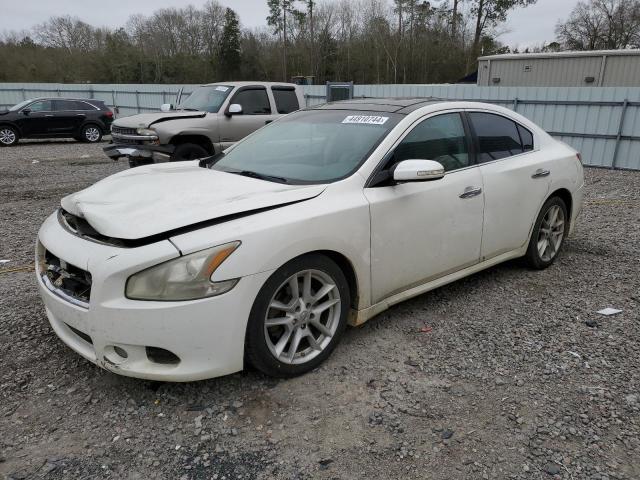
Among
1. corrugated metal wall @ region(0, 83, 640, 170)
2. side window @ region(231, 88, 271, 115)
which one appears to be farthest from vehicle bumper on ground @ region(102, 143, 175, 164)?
corrugated metal wall @ region(0, 83, 640, 170)

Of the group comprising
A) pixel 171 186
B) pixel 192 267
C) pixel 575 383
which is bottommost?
pixel 575 383

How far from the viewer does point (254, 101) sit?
9.97 meters

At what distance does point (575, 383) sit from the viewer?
118 inches

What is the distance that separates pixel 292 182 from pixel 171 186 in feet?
2.54

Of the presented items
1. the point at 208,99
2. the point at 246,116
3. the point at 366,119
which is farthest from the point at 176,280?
the point at 208,99

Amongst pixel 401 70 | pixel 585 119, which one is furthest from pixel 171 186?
pixel 401 70

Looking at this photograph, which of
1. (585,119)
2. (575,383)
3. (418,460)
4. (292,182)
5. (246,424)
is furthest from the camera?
(585,119)

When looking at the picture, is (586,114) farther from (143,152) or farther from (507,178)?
(143,152)

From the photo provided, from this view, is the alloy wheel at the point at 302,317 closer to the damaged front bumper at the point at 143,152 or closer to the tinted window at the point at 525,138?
the tinted window at the point at 525,138

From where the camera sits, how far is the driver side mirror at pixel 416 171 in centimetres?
318

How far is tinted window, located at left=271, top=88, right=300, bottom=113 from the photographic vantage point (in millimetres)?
10250

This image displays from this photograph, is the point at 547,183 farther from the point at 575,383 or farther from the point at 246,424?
the point at 246,424

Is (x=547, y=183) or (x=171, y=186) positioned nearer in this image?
(x=171, y=186)

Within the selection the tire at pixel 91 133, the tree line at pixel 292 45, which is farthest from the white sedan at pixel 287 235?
the tree line at pixel 292 45
